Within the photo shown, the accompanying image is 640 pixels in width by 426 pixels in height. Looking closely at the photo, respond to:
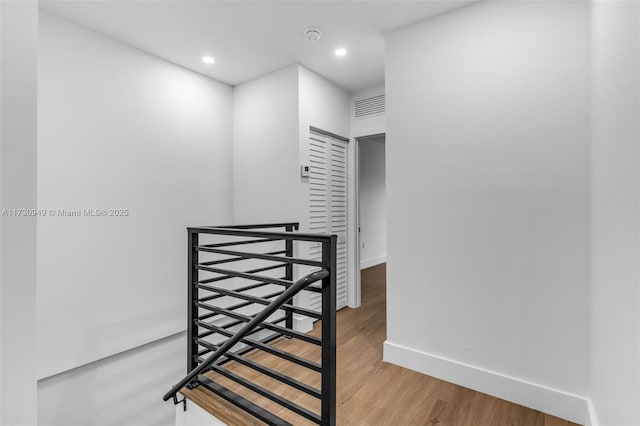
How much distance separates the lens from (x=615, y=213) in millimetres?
1232

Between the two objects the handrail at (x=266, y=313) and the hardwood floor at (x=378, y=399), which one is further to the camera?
the hardwood floor at (x=378, y=399)

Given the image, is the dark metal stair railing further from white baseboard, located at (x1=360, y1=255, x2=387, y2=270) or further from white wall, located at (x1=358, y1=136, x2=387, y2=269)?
white baseboard, located at (x1=360, y1=255, x2=387, y2=270)

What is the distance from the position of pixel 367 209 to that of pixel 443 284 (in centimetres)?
395

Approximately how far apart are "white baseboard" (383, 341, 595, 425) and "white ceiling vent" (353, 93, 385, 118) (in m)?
2.54

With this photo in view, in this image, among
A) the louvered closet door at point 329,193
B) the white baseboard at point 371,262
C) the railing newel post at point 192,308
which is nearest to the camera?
the railing newel post at point 192,308

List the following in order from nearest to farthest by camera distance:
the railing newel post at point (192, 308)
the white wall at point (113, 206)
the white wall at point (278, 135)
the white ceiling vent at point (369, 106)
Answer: the railing newel post at point (192, 308)
the white wall at point (113, 206)
the white wall at point (278, 135)
the white ceiling vent at point (369, 106)

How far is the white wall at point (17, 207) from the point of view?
1205 millimetres

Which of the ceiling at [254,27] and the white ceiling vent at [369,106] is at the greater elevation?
the ceiling at [254,27]

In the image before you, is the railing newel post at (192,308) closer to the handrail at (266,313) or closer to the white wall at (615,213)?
the handrail at (266,313)

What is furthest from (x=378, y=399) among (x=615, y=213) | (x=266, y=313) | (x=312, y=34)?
(x=312, y=34)

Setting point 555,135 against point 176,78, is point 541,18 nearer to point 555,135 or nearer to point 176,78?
point 555,135

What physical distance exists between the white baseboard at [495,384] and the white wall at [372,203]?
3456 mm

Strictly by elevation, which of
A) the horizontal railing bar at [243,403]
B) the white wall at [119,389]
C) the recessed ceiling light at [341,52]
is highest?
the recessed ceiling light at [341,52]

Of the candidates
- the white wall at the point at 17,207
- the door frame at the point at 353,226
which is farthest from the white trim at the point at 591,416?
the white wall at the point at 17,207
